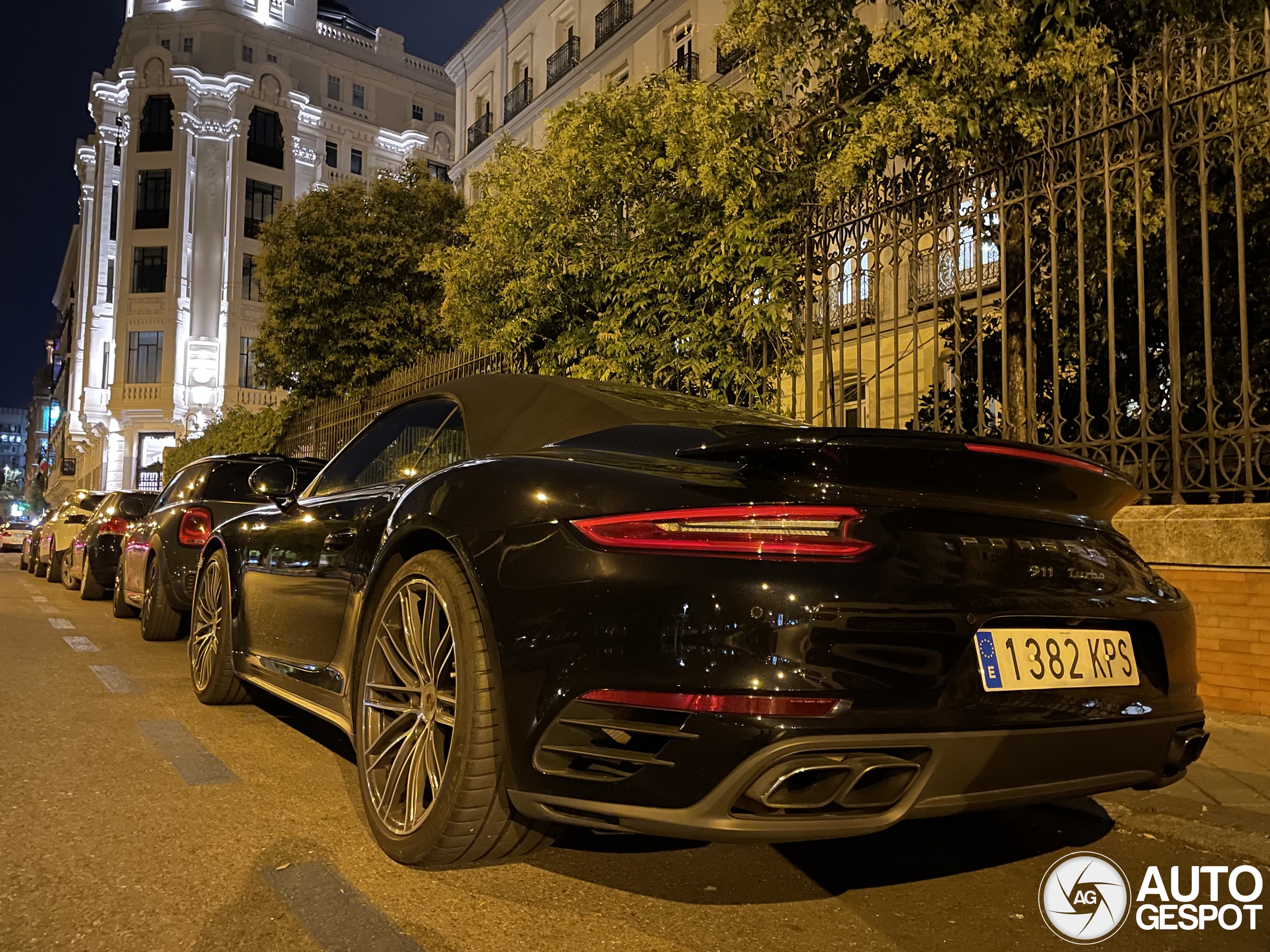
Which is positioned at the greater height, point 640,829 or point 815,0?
point 815,0

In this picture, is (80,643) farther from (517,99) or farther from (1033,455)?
(517,99)

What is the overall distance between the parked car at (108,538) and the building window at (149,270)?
125ft

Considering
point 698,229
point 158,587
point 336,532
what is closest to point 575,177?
point 698,229

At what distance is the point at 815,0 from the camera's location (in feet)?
26.1

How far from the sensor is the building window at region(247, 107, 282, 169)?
48750 mm

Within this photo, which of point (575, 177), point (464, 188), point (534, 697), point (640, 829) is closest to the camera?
point (640, 829)

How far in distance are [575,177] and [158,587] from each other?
4697 mm

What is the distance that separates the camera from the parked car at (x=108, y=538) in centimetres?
1149

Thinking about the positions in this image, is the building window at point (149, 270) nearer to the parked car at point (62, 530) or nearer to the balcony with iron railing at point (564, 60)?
the balcony with iron railing at point (564, 60)

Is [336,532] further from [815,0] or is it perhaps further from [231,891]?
[815,0]

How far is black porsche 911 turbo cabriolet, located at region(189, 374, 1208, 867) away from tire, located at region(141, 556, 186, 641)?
5217 mm

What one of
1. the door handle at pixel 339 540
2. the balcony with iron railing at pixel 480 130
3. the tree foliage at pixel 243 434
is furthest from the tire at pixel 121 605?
the balcony with iron railing at pixel 480 130

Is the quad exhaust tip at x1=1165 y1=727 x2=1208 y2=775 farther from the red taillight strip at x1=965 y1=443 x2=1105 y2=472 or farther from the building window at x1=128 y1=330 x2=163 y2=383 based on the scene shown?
the building window at x1=128 y1=330 x2=163 y2=383

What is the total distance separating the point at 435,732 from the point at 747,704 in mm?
1037
